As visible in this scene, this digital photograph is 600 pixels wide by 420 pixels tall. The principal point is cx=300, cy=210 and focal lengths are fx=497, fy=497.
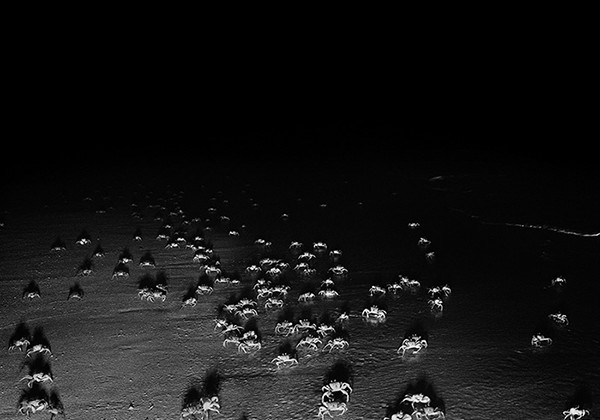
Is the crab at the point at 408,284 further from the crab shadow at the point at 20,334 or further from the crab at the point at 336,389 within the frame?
the crab shadow at the point at 20,334

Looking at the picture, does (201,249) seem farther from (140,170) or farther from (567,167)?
(567,167)

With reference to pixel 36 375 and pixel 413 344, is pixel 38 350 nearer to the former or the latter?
pixel 36 375

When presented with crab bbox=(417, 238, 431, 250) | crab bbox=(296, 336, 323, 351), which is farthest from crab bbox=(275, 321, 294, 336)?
crab bbox=(417, 238, 431, 250)

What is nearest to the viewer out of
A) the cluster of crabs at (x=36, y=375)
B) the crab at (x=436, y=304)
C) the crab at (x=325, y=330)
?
the cluster of crabs at (x=36, y=375)

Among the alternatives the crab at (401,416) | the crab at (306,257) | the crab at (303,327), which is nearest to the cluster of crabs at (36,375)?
the crab at (303,327)

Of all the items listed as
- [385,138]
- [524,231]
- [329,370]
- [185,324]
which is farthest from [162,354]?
[385,138]

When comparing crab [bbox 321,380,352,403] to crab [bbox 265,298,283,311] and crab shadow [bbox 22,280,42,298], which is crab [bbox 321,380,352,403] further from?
crab shadow [bbox 22,280,42,298]
